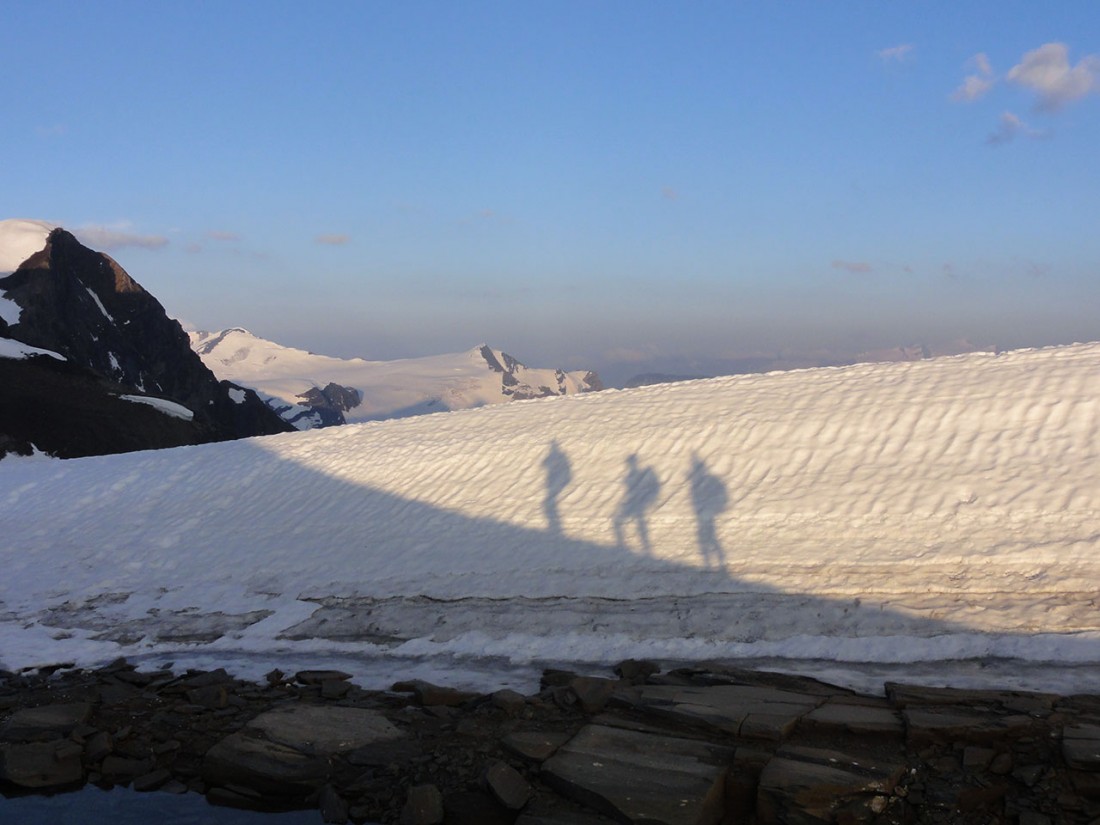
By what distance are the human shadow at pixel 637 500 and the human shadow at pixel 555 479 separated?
129 cm

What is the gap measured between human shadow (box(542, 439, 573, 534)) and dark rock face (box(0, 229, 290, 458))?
27447 mm

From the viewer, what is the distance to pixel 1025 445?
54.5ft

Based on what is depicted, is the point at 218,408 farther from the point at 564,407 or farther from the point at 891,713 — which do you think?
the point at 891,713

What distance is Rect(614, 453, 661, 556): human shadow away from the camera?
17.1m

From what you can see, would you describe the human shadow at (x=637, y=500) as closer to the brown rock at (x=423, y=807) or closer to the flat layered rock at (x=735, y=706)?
the flat layered rock at (x=735, y=706)

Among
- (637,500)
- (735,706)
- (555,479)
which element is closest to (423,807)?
(735,706)

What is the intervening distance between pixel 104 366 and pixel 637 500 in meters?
89.3

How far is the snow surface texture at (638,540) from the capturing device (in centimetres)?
1204

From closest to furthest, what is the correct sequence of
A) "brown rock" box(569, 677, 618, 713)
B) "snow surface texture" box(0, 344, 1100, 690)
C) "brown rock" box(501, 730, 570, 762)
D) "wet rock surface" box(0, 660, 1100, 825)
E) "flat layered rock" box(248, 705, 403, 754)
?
"wet rock surface" box(0, 660, 1100, 825) < "brown rock" box(501, 730, 570, 762) < "flat layered rock" box(248, 705, 403, 754) < "brown rock" box(569, 677, 618, 713) < "snow surface texture" box(0, 344, 1100, 690)

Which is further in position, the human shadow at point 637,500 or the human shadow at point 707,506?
the human shadow at point 637,500

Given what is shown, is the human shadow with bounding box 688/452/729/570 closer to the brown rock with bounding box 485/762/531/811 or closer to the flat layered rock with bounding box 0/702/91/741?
the brown rock with bounding box 485/762/531/811

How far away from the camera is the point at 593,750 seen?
8500 millimetres

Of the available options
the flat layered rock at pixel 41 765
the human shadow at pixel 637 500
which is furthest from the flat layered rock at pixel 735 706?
the human shadow at pixel 637 500

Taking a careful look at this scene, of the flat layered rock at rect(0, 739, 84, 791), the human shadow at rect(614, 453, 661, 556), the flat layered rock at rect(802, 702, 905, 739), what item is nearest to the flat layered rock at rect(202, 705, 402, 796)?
the flat layered rock at rect(0, 739, 84, 791)
